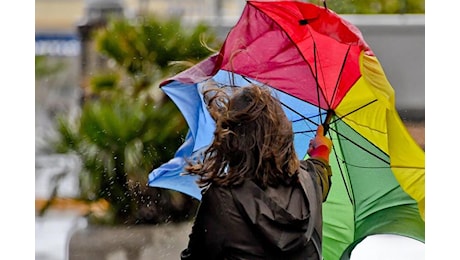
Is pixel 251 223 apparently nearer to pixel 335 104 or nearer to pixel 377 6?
pixel 335 104

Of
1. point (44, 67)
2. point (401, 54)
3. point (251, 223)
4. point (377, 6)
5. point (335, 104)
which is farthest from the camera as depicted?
point (377, 6)

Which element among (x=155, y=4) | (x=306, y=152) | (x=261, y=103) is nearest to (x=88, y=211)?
(x=155, y=4)

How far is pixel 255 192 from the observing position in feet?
7.39

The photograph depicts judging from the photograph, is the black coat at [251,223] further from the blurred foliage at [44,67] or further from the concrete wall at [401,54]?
the blurred foliage at [44,67]

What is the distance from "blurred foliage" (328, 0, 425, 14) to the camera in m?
3.52

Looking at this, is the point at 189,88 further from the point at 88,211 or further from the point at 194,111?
the point at 88,211

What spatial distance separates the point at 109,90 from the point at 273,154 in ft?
5.20

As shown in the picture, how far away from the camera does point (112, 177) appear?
365cm

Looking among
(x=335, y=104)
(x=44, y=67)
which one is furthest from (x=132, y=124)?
(x=335, y=104)

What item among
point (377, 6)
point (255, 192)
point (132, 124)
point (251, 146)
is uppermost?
point (377, 6)

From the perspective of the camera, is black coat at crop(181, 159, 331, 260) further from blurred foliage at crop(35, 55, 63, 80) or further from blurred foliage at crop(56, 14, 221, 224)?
blurred foliage at crop(35, 55, 63, 80)

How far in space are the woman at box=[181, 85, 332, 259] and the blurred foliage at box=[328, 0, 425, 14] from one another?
123cm

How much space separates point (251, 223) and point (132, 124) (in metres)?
1.59

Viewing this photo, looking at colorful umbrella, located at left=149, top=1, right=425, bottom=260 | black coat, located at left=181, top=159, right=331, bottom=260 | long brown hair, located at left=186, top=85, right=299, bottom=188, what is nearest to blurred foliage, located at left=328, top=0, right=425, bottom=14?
colorful umbrella, located at left=149, top=1, right=425, bottom=260
